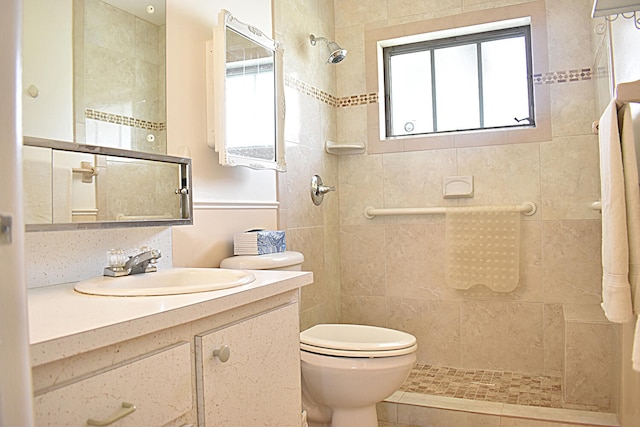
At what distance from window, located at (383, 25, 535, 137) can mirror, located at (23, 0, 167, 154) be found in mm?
1741

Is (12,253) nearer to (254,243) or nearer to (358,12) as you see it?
(254,243)

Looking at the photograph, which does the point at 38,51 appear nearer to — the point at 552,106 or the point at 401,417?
the point at 401,417

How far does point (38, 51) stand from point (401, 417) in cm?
202

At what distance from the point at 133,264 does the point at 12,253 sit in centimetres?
110

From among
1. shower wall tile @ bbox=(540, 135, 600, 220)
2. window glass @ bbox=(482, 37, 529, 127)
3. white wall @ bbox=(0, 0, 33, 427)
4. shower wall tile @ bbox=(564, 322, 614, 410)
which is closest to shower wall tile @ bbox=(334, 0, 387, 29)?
window glass @ bbox=(482, 37, 529, 127)

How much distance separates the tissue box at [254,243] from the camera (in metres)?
1.97

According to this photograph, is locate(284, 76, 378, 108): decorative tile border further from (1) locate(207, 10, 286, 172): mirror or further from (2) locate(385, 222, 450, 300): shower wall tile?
(2) locate(385, 222, 450, 300): shower wall tile

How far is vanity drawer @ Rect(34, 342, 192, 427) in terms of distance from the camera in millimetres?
735

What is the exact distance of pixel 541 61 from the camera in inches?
104

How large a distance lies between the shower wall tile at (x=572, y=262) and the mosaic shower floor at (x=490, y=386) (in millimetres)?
438


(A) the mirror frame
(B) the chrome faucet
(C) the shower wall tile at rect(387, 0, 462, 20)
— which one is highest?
(C) the shower wall tile at rect(387, 0, 462, 20)

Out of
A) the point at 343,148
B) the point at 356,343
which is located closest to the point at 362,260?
the point at 343,148

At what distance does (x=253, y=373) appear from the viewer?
3.87 feet

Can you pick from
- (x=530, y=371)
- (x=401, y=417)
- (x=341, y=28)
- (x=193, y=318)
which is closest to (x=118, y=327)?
(x=193, y=318)
